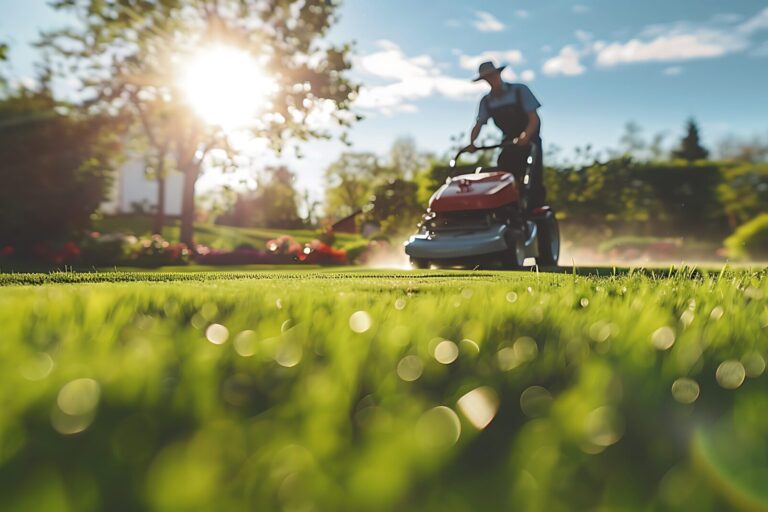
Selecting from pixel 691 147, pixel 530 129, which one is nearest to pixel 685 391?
pixel 530 129

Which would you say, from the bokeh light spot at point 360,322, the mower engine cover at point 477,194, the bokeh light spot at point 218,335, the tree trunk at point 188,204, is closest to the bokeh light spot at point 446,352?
the bokeh light spot at point 360,322

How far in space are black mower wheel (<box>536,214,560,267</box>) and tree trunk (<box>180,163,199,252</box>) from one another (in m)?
10.9

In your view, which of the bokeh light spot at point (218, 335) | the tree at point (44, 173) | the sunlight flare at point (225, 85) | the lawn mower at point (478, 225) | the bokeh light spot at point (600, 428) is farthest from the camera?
the sunlight flare at point (225, 85)

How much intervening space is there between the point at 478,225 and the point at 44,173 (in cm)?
1107

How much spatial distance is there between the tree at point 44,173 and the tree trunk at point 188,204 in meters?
2.56

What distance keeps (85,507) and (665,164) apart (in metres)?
34.4

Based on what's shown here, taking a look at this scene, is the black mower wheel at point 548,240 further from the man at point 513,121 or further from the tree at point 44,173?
the tree at point 44,173

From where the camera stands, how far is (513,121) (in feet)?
29.3

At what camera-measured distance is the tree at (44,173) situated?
46.8 ft

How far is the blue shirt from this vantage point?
8.62m

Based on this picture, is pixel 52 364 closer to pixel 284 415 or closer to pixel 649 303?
pixel 284 415

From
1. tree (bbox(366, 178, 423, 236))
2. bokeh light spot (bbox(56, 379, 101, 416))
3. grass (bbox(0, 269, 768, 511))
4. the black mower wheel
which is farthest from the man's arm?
tree (bbox(366, 178, 423, 236))

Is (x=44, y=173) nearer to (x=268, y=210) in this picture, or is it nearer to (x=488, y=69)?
(x=488, y=69)

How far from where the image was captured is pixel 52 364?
4.55 ft
